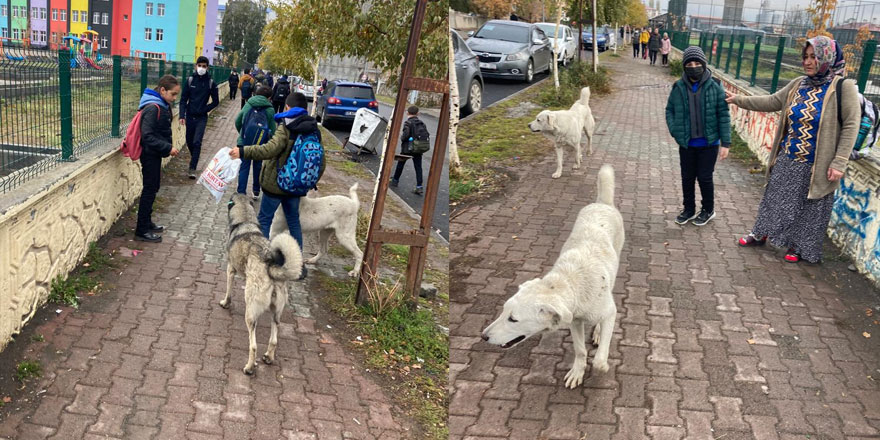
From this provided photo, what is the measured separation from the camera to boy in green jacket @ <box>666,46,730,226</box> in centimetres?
694

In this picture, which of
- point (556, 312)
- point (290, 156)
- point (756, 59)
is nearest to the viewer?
point (556, 312)

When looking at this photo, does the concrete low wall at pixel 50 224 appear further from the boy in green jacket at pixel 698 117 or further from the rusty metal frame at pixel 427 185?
the boy in green jacket at pixel 698 117

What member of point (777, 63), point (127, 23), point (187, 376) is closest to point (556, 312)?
point (187, 376)

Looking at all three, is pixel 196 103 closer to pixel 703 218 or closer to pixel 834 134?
pixel 703 218

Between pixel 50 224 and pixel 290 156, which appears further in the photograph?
pixel 290 156

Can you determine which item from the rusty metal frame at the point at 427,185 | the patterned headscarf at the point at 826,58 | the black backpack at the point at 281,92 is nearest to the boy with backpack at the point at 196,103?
the rusty metal frame at the point at 427,185

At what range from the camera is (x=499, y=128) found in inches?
514

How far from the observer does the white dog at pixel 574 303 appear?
4086mm

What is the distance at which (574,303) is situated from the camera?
4.20 metres

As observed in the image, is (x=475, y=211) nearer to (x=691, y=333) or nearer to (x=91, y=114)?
(x=691, y=333)

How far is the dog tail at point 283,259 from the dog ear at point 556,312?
1.79 meters

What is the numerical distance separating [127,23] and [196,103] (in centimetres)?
5599

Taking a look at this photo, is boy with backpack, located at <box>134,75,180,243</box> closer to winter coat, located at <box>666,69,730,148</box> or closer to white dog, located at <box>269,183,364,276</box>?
white dog, located at <box>269,183,364,276</box>

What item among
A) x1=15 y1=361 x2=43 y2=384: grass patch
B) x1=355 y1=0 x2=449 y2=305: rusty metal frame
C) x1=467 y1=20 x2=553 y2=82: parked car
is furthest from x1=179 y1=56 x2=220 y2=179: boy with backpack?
x1=467 y1=20 x2=553 y2=82: parked car
